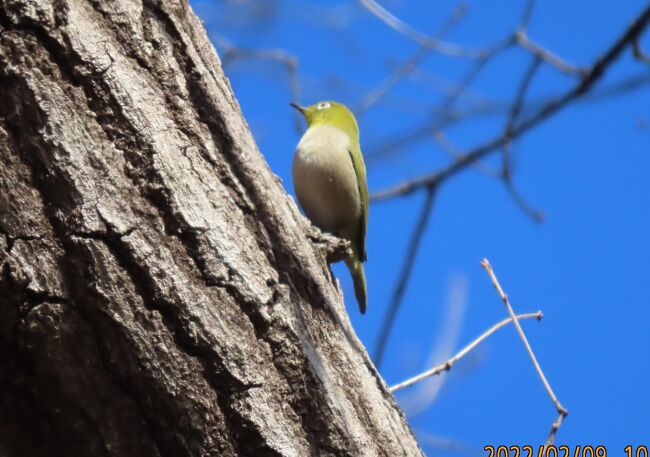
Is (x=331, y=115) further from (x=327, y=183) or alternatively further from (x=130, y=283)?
(x=130, y=283)

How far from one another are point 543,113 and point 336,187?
4.94ft

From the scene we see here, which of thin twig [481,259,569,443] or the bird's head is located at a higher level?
the bird's head

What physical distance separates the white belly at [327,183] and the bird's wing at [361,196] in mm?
23

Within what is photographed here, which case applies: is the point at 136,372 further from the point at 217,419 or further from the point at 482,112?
the point at 482,112

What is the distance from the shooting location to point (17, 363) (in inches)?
66.8

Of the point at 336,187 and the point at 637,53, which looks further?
the point at 336,187

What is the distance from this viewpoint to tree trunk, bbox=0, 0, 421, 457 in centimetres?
165

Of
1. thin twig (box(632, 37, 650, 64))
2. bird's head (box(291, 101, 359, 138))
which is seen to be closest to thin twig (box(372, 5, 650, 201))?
thin twig (box(632, 37, 650, 64))

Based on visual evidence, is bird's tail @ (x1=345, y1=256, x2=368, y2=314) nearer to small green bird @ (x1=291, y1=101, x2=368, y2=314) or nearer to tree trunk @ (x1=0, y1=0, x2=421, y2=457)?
small green bird @ (x1=291, y1=101, x2=368, y2=314)

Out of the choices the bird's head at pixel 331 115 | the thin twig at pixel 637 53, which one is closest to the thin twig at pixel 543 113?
the thin twig at pixel 637 53

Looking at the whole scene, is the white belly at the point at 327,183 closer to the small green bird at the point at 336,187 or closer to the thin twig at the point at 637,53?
the small green bird at the point at 336,187

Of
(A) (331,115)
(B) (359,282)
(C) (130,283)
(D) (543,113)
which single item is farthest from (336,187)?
(C) (130,283)

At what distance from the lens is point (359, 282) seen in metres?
3.81

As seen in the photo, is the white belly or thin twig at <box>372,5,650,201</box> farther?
the white belly
